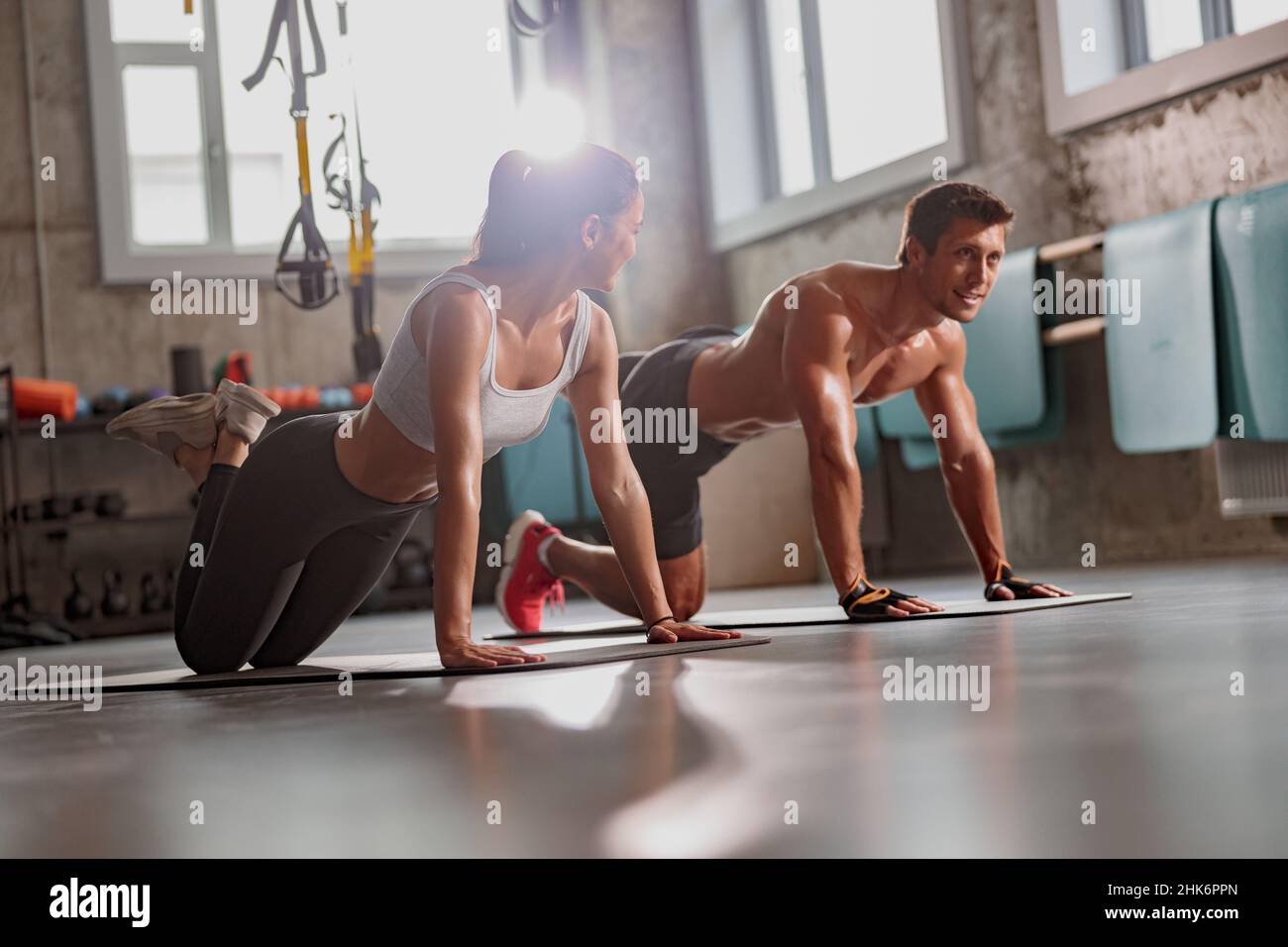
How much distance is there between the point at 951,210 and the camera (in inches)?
108

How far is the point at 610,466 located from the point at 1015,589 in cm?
112

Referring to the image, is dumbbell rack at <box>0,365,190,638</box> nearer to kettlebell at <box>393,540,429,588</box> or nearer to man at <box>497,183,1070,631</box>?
kettlebell at <box>393,540,429,588</box>

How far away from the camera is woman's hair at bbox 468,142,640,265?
6.80 feet

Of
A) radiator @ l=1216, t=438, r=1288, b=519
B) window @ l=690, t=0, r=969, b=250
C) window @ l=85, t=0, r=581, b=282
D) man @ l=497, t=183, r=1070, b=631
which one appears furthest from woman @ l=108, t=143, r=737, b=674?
window @ l=85, t=0, r=581, b=282

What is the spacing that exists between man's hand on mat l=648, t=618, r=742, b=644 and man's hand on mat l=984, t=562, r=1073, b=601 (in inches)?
31.3

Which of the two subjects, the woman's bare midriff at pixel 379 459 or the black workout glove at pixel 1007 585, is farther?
the black workout glove at pixel 1007 585

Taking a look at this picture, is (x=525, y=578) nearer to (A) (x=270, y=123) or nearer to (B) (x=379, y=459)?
(B) (x=379, y=459)

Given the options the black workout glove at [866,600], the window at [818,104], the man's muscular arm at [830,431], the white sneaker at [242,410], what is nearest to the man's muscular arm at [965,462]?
the man's muscular arm at [830,431]

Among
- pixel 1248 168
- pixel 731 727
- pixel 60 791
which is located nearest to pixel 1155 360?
pixel 1248 168

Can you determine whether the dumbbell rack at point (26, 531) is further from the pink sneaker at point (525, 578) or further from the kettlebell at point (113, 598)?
the pink sneaker at point (525, 578)

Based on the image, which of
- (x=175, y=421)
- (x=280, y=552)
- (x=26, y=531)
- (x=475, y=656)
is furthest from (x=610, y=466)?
(x=26, y=531)

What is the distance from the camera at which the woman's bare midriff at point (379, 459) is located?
2.18 metres

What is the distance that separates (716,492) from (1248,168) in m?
2.54
